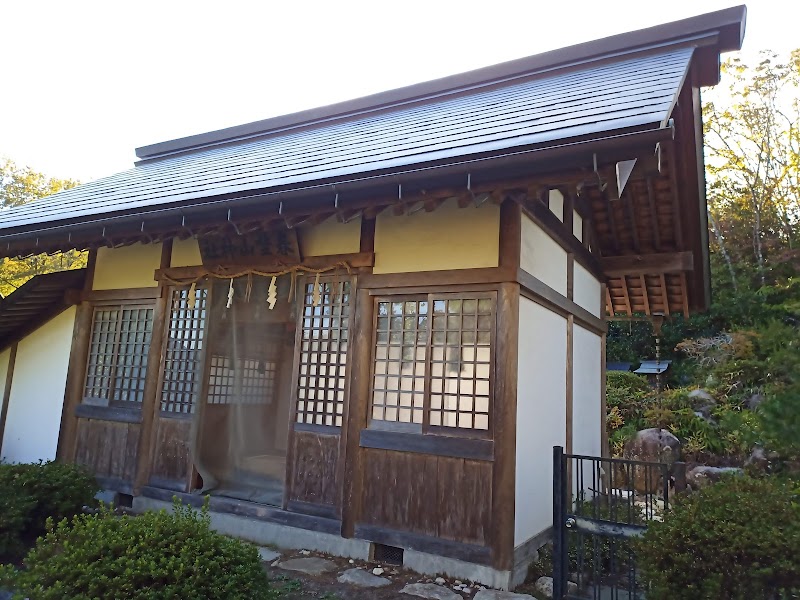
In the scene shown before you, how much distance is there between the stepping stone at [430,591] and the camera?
4.43m

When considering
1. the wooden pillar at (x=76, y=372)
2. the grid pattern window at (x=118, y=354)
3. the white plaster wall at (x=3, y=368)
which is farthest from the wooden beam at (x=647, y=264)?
the white plaster wall at (x=3, y=368)

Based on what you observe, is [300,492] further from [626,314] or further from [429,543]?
[626,314]

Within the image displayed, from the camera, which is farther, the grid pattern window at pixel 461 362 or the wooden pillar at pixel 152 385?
the wooden pillar at pixel 152 385

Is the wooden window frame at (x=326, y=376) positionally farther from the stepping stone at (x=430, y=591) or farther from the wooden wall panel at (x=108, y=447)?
the wooden wall panel at (x=108, y=447)

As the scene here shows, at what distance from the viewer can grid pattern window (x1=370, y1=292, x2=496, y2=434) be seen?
201 inches

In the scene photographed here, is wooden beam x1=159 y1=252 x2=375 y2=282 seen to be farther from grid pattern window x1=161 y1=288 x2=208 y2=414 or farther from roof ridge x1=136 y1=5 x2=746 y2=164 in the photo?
roof ridge x1=136 y1=5 x2=746 y2=164

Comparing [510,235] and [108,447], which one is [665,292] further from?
[108,447]

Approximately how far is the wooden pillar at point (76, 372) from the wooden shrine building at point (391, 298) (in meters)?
0.03

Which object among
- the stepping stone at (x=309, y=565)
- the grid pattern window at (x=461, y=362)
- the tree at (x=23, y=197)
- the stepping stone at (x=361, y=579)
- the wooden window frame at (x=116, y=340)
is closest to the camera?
the stepping stone at (x=361, y=579)

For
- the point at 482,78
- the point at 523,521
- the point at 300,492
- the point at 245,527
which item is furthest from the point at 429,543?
the point at 482,78

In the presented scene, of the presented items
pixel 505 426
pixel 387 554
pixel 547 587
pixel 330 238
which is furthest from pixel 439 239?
pixel 547 587

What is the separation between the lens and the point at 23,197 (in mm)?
18781

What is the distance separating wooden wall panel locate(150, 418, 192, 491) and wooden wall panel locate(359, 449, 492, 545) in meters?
2.54

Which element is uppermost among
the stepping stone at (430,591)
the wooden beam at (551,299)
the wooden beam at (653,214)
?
the wooden beam at (653,214)
